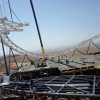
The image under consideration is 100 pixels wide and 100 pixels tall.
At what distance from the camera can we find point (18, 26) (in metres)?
39.9

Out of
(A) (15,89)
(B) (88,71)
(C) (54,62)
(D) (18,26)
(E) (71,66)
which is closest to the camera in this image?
(A) (15,89)

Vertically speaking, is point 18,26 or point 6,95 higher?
point 18,26

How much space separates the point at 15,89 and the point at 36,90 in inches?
52.6

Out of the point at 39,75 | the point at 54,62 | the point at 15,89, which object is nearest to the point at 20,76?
the point at 39,75

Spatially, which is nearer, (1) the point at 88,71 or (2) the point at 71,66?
(1) the point at 88,71

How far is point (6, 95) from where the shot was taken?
17016 millimetres

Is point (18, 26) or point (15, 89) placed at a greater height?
point (18, 26)

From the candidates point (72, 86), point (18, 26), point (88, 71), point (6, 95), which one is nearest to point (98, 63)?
point (88, 71)

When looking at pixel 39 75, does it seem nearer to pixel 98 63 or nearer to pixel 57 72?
pixel 57 72

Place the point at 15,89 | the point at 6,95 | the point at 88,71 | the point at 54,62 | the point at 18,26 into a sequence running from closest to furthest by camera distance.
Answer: the point at 15,89, the point at 6,95, the point at 88,71, the point at 54,62, the point at 18,26

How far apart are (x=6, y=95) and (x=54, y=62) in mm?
11714

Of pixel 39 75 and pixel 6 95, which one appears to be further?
pixel 39 75

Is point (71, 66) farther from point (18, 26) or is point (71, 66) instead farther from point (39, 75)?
point (18, 26)

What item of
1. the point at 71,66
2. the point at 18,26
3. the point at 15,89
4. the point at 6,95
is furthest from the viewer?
the point at 18,26
